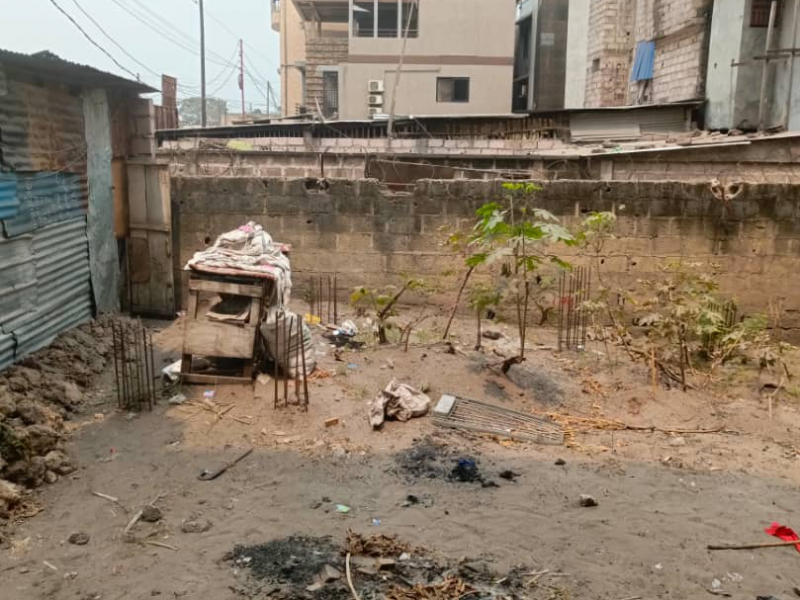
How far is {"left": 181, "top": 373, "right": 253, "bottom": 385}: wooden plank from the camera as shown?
6168 millimetres

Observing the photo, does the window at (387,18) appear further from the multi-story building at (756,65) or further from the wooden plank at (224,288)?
the wooden plank at (224,288)

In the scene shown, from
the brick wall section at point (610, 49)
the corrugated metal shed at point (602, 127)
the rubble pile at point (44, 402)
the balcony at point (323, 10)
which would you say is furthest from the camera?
the balcony at point (323, 10)

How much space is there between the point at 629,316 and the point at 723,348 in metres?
1.63

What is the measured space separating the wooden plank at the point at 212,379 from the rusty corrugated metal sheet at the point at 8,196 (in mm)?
2149

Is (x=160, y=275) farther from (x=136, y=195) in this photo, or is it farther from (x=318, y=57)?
(x=318, y=57)

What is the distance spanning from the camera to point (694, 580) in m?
3.63

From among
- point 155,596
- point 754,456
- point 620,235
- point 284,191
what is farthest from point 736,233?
point 155,596

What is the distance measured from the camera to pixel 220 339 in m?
6.09

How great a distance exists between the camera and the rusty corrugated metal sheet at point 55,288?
6.37 metres

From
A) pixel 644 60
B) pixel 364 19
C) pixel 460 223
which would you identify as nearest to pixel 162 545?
pixel 460 223

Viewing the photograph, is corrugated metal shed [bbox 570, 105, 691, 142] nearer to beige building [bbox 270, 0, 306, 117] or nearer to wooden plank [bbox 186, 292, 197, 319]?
wooden plank [bbox 186, 292, 197, 319]

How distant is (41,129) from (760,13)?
564 inches

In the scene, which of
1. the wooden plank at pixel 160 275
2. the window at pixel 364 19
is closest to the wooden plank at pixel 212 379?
the wooden plank at pixel 160 275

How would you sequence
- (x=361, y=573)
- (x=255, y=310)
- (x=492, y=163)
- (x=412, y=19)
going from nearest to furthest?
(x=361, y=573), (x=255, y=310), (x=492, y=163), (x=412, y=19)
